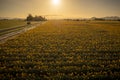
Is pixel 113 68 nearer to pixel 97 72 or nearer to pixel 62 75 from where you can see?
pixel 97 72

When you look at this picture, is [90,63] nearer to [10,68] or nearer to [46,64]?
[46,64]

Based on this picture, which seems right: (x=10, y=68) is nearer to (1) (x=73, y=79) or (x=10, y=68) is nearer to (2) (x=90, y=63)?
(1) (x=73, y=79)

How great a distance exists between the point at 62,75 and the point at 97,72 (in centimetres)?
190

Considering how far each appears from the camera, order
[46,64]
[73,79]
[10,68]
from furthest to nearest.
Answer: [46,64] < [10,68] < [73,79]

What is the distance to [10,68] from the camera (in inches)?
332

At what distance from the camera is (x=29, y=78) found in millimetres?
7195

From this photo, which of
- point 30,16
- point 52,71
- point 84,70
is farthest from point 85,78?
point 30,16

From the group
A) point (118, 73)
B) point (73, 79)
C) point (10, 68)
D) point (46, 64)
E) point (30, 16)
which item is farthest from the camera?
point (30, 16)

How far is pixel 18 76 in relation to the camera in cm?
746

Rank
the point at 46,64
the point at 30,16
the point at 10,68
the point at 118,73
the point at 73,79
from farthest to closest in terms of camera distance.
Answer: the point at 30,16 < the point at 46,64 < the point at 10,68 < the point at 118,73 < the point at 73,79

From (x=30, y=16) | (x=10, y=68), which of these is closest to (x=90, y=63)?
(x=10, y=68)

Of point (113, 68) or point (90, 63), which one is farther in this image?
point (90, 63)

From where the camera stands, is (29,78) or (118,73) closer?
(29,78)

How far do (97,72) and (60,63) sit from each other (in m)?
2.30
